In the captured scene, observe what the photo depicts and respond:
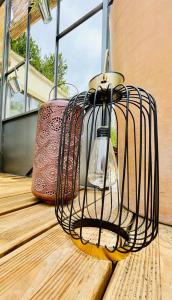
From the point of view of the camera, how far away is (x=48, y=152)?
703mm

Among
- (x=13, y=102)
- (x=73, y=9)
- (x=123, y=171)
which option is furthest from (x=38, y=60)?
(x=123, y=171)

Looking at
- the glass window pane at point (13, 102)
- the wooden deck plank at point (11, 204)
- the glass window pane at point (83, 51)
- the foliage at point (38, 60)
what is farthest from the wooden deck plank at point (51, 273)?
the glass window pane at point (13, 102)

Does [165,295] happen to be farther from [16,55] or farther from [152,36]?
[16,55]

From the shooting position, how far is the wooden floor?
0.77 feet

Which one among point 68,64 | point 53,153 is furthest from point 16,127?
point 53,153

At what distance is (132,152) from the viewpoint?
0.57 meters

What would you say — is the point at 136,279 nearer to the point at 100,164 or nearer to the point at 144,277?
the point at 144,277

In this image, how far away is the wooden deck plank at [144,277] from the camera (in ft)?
0.78

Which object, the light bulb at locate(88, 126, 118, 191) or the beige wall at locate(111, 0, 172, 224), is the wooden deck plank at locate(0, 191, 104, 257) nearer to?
the light bulb at locate(88, 126, 118, 191)

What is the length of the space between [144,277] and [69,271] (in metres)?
0.11

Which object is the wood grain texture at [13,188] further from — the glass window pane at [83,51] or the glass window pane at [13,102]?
the glass window pane at [13,102]

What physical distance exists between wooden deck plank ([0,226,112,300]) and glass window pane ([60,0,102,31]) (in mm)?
1808

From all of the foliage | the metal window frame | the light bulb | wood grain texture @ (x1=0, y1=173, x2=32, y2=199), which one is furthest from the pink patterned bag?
the foliage

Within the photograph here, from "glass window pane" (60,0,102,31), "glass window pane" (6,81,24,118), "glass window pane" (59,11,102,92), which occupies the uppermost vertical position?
"glass window pane" (60,0,102,31)
